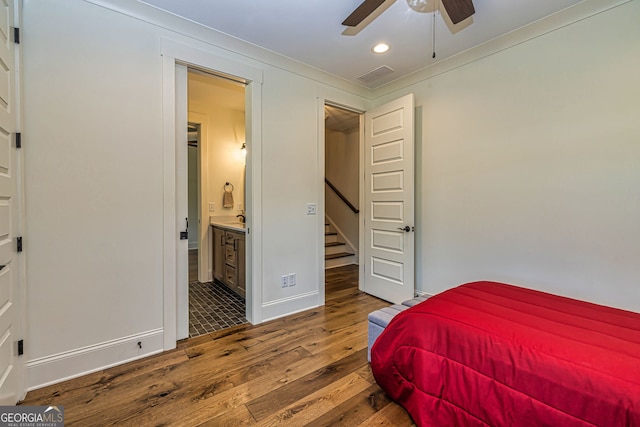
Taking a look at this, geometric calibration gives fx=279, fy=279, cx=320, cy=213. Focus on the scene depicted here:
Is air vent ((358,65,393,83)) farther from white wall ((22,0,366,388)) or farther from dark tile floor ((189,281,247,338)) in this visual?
dark tile floor ((189,281,247,338))

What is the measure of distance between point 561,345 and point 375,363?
896mm

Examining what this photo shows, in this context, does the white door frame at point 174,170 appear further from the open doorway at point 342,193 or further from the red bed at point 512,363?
the open doorway at point 342,193

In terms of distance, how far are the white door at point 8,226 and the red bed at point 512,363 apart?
1981 millimetres

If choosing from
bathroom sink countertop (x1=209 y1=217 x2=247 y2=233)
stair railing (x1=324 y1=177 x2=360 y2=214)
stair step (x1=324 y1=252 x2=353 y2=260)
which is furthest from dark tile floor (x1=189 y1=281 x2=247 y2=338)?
stair railing (x1=324 y1=177 x2=360 y2=214)

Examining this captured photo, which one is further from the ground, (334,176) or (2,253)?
(334,176)

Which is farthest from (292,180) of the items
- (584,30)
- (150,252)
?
(584,30)

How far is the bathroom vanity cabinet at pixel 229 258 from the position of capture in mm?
3250

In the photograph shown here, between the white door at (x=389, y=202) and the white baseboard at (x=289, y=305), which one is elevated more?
the white door at (x=389, y=202)

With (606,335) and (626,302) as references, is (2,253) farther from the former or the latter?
(626,302)

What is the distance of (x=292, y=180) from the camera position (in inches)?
115

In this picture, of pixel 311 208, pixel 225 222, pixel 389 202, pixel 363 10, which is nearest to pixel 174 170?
pixel 311 208

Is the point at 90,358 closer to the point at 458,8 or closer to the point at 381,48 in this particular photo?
the point at 458,8

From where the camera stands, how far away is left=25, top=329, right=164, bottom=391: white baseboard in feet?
5.72

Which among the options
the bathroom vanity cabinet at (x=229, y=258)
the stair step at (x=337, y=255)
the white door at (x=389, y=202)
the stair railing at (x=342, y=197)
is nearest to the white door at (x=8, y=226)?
the bathroom vanity cabinet at (x=229, y=258)
